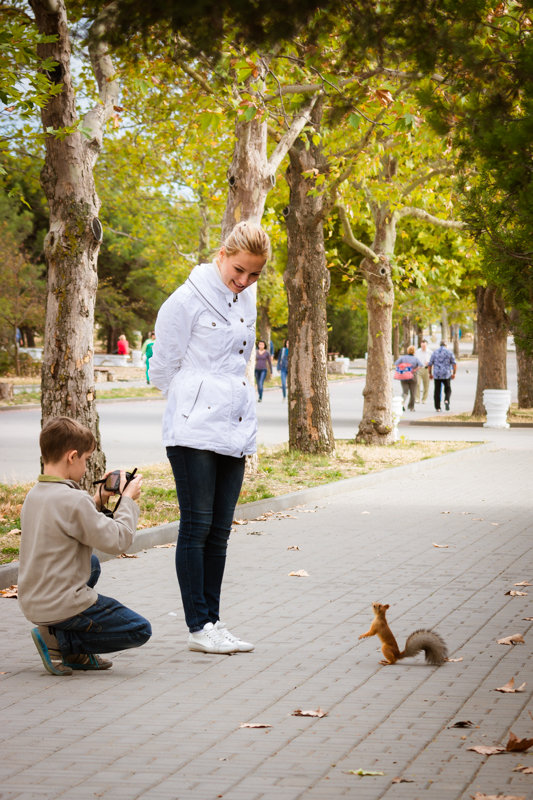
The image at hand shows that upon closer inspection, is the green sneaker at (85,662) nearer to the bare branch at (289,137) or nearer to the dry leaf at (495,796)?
the dry leaf at (495,796)

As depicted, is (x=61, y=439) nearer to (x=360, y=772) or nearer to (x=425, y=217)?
(x=360, y=772)

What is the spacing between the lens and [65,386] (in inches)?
428

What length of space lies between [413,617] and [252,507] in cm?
487

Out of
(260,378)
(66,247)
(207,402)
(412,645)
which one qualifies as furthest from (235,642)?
(260,378)

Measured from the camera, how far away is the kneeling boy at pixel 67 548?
5500 mm

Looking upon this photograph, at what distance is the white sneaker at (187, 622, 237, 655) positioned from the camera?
6.09 meters

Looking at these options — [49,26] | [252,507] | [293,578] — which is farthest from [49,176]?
[293,578]

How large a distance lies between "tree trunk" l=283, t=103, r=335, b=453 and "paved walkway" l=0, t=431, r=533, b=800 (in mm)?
7335

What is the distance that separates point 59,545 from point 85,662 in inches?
27.5

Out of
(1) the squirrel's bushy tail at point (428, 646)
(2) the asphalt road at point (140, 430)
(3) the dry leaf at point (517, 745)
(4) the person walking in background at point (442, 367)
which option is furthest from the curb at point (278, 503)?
(4) the person walking in background at point (442, 367)

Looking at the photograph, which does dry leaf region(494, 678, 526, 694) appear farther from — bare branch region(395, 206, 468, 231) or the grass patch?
bare branch region(395, 206, 468, 231)

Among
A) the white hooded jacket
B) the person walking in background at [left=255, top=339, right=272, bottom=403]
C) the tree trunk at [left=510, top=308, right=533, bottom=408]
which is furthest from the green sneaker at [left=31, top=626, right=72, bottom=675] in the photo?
the person walking in background at [left=255, top=339, right=272, bottom=403]

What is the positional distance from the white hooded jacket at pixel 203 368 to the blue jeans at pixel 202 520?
100 millimetres

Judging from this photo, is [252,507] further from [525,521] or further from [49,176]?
[49,176]
